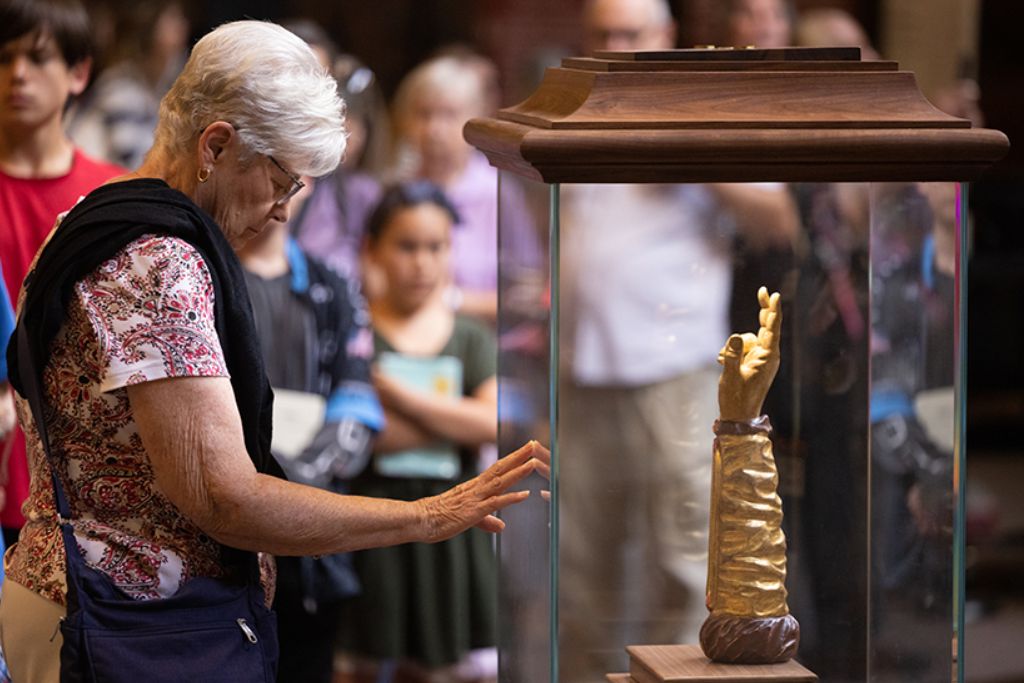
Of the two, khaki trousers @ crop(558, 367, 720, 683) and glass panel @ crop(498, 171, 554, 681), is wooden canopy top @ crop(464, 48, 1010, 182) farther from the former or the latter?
khaki trousers @ crop(558, 367, 720, 683)

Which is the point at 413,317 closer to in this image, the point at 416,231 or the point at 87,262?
the point at 416,231

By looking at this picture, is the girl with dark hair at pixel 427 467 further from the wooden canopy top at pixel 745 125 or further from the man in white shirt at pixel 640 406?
the wooden canopy top at pixel 745 125

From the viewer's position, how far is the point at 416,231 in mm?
4203

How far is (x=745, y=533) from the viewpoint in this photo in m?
2.13

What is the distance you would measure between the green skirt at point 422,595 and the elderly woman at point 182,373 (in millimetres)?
1908

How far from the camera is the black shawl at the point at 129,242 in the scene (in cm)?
198

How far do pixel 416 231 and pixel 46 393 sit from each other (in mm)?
2187

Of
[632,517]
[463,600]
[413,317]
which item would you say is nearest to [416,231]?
[413,317]

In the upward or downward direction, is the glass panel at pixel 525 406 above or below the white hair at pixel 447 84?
below

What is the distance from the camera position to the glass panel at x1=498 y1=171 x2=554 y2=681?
211 cm

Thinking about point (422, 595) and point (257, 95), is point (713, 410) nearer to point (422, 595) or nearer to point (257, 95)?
point (257, 95)

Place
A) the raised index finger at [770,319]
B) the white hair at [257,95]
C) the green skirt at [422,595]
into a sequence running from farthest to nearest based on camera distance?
1. the green skirt at [422,595]
2. the raised index finger at [770,319]
3. the white hair at [257,95]


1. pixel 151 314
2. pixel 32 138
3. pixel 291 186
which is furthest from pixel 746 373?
pixel 32 138

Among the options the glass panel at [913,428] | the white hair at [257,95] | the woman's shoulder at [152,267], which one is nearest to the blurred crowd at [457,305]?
the glass panel at [913,428]
